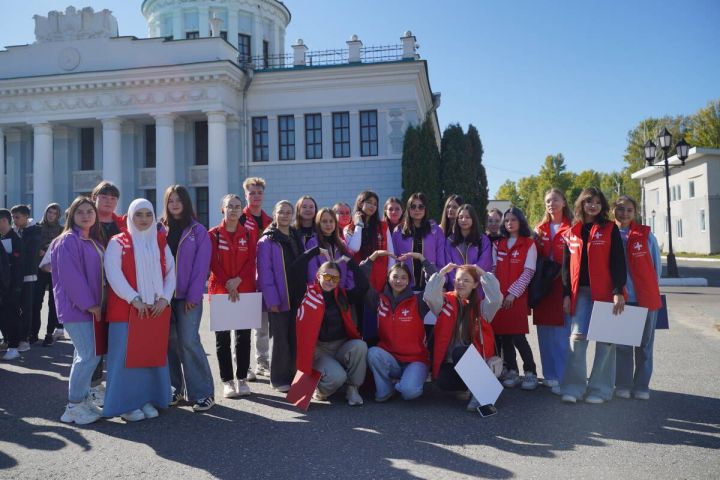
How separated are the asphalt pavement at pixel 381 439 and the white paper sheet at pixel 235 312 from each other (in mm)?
809

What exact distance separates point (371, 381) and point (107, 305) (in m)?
2.76

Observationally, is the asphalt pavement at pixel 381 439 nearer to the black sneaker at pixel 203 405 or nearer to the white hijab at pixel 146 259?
the black sneaker at pixel 203 405

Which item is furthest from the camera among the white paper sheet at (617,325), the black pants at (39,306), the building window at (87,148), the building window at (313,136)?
the building window at (87,148)

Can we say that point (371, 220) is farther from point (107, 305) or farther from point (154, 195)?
point (154, 195)

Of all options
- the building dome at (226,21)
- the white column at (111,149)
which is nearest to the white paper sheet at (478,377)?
the white column at (111,149)

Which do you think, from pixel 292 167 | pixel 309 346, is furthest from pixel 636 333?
pixel 292 167

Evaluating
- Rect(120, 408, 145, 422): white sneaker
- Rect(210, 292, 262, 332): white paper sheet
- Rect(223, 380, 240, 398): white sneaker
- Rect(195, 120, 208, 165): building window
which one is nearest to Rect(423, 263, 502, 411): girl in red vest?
Rect(210, 292, 262, 332): white paper sheet

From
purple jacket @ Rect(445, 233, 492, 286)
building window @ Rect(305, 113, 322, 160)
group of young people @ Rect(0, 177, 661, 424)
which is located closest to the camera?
group of young people @ Rect(0, 177, 661, 424)

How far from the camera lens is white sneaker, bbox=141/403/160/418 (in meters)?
5.55

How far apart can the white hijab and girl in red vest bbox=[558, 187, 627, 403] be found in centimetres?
416

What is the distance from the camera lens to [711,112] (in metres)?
56.7

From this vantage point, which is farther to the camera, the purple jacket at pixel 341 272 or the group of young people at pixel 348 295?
the purple jacket at pixel 341 272

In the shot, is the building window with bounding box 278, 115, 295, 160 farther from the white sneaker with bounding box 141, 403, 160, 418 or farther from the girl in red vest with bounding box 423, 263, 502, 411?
the white sneaker with bounding box 141, 403, 160, 418

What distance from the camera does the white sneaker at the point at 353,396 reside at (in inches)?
231
